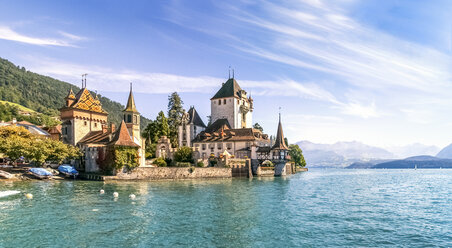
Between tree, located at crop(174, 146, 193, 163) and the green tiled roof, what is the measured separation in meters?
30.7

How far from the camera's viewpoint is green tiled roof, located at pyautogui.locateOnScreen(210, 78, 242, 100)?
101m

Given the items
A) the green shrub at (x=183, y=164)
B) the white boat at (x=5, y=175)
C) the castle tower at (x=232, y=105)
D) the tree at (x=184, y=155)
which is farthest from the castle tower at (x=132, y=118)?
the castle tower at (x=232, y=105)

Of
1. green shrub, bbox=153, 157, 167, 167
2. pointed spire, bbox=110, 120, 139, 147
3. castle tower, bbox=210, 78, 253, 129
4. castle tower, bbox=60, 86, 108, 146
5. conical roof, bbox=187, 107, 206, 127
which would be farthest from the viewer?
castle tower, bbox=210, 78, 253, 129

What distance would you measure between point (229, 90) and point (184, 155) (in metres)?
34.2

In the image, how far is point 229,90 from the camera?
10212 centimetres

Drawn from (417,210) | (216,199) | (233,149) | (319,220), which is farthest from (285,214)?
(233,149)

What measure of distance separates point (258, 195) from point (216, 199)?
695 centimetres

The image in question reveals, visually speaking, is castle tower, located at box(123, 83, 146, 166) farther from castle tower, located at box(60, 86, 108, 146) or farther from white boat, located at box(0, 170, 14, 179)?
white boat, located at box(0, 170, 14, 179)

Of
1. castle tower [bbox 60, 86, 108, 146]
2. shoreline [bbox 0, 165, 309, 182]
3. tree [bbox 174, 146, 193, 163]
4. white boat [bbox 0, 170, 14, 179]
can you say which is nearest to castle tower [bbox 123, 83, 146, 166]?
shoreline [bbox 0, 165, 309, 182]

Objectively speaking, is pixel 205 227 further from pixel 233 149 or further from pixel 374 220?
pixel 233 149

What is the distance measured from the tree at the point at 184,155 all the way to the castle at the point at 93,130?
8587mm

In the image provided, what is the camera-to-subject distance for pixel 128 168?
204 feet

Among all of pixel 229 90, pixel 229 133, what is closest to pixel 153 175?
pixel 229 133

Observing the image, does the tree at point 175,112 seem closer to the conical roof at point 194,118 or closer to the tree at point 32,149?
the conical roof at point 194,118
